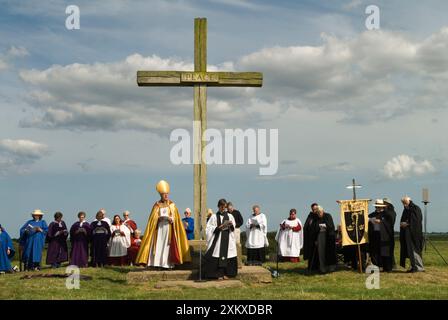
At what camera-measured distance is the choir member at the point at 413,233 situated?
16.1 metres

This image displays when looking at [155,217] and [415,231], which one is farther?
[415,231]

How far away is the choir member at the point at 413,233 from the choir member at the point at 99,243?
958 centimetres

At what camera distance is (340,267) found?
666 inches

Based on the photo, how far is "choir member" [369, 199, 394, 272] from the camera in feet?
53.1

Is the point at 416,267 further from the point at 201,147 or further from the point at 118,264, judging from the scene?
the point at 118,264

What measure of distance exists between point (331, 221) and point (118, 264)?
26.3 ft

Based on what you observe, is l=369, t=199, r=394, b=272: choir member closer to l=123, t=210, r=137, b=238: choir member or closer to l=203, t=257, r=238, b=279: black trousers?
l=203, t=257, r=238, b=279: black trousers

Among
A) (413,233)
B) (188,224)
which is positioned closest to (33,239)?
(188,224)

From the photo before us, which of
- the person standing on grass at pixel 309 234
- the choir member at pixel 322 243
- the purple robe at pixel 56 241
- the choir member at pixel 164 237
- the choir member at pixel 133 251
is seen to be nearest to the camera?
the choir member at pixel 164 237

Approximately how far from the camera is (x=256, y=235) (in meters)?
20.9

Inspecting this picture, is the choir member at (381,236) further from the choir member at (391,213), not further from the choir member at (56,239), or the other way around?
the choir member at (56,239)

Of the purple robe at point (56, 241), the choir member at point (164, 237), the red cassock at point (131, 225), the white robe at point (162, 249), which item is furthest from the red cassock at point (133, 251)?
the white robe at point (162, 249)

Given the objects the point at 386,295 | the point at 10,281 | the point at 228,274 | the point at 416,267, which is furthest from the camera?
the point at 416,267
